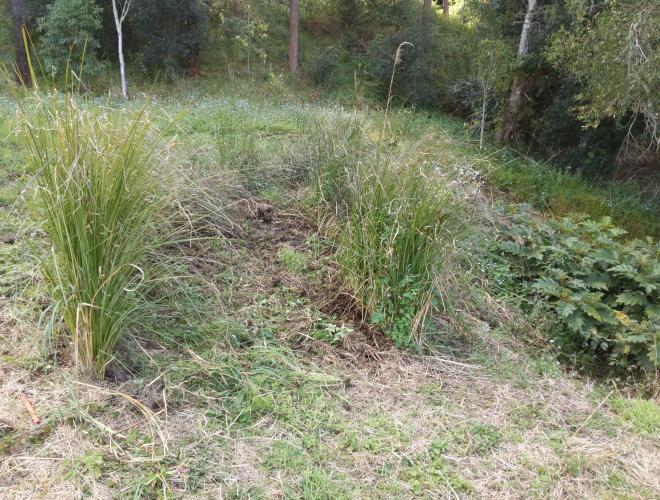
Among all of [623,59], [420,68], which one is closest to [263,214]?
[623,59]

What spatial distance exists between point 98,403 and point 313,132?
136 inches

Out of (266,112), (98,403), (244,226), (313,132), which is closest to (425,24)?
(266,112)

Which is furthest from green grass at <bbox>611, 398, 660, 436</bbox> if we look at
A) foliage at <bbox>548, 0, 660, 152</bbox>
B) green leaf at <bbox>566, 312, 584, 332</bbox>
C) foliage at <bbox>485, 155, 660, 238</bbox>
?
foliage at <bbox>485, 155, 660, 238</bbox>

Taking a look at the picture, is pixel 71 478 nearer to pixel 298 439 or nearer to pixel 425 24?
pixel 298 439

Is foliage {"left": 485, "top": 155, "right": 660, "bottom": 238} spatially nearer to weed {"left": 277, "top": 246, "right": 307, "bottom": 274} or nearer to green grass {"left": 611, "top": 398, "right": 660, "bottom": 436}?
weed {"left": 277, "top": 246, "right": 307, "bottom": 274}

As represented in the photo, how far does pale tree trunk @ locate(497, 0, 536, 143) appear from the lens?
9.36m

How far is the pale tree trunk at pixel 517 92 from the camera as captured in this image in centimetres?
936

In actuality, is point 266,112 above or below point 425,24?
below

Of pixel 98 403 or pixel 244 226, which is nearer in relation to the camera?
pixel 98 403

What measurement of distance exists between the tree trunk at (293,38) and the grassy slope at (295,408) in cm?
1217

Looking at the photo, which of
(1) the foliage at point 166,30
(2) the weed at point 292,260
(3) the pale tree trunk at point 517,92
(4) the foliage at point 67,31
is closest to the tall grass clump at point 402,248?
(2) the weed at point 292,260

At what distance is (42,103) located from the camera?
242 centimetres

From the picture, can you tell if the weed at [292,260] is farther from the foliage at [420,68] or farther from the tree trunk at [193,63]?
the tree trunk at [193,63]

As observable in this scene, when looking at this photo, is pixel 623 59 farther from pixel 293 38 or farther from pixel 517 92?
pixel 293 38
